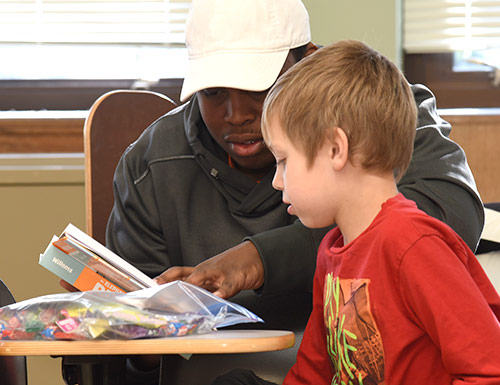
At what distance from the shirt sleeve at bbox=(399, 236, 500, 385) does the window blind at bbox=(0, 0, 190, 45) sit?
1774 millimetres

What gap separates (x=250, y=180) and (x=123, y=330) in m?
0.68

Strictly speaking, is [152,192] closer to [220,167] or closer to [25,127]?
[220,167]

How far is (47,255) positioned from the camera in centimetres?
121

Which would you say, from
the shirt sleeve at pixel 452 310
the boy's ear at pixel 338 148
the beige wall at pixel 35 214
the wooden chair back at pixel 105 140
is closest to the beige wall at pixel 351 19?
the wooden chair back at pixel 105 140

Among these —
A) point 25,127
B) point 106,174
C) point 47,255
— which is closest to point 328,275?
point 47,255

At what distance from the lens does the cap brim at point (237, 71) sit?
4.67ft

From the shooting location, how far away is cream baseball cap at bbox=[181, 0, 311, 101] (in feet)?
4.71

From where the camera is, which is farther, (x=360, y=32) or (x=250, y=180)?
(x=360, y=32)

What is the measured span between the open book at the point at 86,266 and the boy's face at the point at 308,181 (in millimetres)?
273

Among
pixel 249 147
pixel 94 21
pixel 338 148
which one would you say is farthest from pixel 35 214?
pixel 338 148

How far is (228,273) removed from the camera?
120cm

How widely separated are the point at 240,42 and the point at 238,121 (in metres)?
0.15

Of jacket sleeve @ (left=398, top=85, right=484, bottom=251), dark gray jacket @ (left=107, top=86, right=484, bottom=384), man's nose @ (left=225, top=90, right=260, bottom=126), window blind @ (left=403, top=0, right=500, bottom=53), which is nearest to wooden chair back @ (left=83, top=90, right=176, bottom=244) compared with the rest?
→ dark gray jacket @ (left=107, top=86, right=484, bottom=384)

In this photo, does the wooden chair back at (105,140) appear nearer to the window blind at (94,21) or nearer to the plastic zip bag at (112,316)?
the window blind at (94,21)
